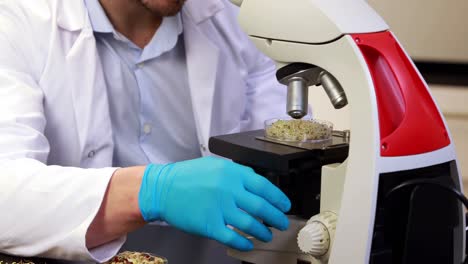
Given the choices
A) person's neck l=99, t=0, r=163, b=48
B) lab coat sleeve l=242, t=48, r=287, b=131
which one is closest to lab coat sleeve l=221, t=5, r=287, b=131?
lab coat sleeve l=242, t=48, r=287, b=131

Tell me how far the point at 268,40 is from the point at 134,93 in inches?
24.7

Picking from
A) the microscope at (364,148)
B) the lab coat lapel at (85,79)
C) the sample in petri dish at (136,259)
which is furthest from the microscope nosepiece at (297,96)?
the lab coat lapel at (85,79)

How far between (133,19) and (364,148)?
0.84 meters

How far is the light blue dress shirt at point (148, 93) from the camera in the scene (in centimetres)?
147

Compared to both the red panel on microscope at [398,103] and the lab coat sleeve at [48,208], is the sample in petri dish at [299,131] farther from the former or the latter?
the lab coat sleeve at [48,208]

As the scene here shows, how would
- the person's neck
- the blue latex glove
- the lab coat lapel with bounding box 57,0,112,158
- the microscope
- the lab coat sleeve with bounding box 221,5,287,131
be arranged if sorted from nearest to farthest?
the microscope
the blue latex glove
the lab coat lapel with bounding box 57,0,112,158
the person's neck
the lab coat sleeve with bounding box 221,5,287,131

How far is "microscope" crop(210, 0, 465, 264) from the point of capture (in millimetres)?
864

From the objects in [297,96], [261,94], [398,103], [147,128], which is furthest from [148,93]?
[398,103]

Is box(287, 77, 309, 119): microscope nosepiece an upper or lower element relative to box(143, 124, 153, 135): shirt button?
upper

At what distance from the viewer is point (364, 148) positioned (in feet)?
2.81

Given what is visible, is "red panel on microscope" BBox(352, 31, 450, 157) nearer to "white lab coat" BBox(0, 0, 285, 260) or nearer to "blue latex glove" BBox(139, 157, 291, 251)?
"blue latex glove" BBox(139, 157, 291, 251)

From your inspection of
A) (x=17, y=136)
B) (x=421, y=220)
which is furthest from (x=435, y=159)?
(x=17, y=136)

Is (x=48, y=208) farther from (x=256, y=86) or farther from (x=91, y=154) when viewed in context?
(x=256, y=86)

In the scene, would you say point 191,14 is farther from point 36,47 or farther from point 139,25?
point 36,47
